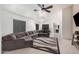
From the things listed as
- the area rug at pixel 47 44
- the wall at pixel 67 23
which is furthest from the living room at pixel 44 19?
the area rug at pixel 47 44

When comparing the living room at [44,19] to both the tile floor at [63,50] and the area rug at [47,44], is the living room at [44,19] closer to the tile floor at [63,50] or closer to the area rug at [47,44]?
the tile floor at [63,50]

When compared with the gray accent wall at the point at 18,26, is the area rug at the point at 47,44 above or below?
below

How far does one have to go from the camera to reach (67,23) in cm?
286

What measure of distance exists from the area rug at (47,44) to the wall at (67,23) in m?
0.34

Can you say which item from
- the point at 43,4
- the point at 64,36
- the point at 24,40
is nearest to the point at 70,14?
the point at 64,36

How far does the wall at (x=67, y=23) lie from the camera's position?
109 inches

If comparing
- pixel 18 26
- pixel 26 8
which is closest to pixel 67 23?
pixel 26 8

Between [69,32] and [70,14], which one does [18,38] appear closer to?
[69,32]

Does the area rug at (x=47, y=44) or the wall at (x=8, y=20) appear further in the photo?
the area rug at (x=47, y=44)

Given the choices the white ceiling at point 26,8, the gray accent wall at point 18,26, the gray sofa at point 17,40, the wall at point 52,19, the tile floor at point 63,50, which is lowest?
the tile floor at point 63,50

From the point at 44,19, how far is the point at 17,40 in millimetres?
991

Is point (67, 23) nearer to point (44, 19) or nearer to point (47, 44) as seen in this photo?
point (44, 19)

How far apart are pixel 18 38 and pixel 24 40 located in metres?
0.18
